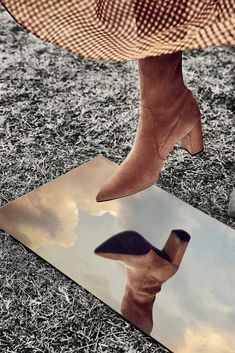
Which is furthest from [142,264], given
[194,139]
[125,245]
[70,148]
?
[70,148]

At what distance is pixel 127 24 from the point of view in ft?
3.00

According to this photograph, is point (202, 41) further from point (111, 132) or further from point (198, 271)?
point (111, 132)

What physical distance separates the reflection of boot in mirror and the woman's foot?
0.38 ft

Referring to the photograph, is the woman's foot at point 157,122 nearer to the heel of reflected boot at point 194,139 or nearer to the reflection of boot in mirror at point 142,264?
the heel of reflected boot at point 194,139

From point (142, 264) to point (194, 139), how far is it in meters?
0.26

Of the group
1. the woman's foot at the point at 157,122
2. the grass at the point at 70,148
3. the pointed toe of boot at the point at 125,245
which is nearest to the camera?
the woman's foot at the point at 157,122

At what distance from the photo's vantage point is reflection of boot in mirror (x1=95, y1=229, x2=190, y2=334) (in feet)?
3.89

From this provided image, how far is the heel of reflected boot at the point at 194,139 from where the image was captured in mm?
1228

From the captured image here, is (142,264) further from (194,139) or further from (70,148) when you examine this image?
(70,148)

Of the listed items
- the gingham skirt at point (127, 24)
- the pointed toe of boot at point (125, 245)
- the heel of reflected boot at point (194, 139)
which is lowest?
the pointed toe of boot at point (125, 245)

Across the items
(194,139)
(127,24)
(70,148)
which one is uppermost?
(127,24)

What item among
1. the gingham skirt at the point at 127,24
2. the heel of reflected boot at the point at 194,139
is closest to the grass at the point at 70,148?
the heel of reflected boot at the point at 194,139

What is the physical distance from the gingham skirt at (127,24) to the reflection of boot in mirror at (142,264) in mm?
486

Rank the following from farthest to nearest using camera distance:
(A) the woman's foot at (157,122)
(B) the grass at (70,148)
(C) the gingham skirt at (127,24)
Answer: (B) the grass at (70,148) → (A) the woman's foot at (157,122) → (C) the gingham skirt at (127,24)
